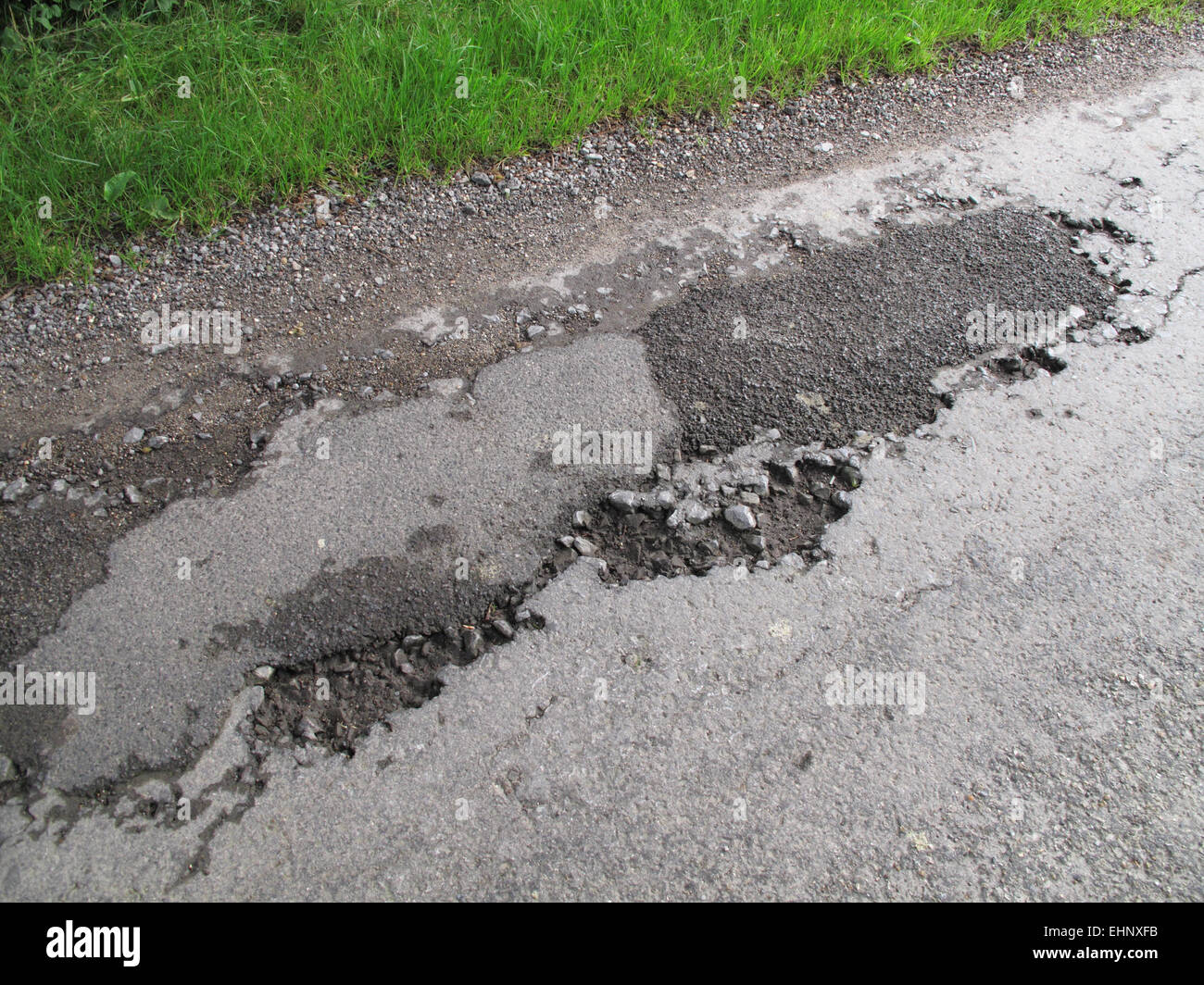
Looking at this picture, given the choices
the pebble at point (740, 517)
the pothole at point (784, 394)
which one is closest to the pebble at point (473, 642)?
the pothole at point (784, 394)

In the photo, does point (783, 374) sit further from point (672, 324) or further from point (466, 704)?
point (466, 704)

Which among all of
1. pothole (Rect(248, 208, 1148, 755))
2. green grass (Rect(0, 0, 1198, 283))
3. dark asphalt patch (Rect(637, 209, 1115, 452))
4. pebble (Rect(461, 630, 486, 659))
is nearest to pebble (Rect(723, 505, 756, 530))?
pothole (Rect(248, 208, 1148, 755))

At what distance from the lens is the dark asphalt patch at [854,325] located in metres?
3.35

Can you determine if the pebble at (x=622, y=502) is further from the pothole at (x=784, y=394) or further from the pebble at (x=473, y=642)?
the pebble at (x=473, y=642)

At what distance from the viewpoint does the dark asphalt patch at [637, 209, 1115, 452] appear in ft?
11.0

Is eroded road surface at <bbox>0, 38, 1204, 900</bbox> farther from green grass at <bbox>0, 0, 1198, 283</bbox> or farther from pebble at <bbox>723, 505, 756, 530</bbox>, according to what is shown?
green grass at <bbox>0, 0, 1198, 283</bbox>

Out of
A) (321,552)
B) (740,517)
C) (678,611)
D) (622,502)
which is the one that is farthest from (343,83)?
(678,611)

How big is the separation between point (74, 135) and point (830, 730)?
443 cm

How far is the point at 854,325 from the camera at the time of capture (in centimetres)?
367

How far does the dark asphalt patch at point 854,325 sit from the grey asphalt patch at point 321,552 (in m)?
0.26

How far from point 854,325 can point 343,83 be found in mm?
2997

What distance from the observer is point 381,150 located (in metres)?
4.37
